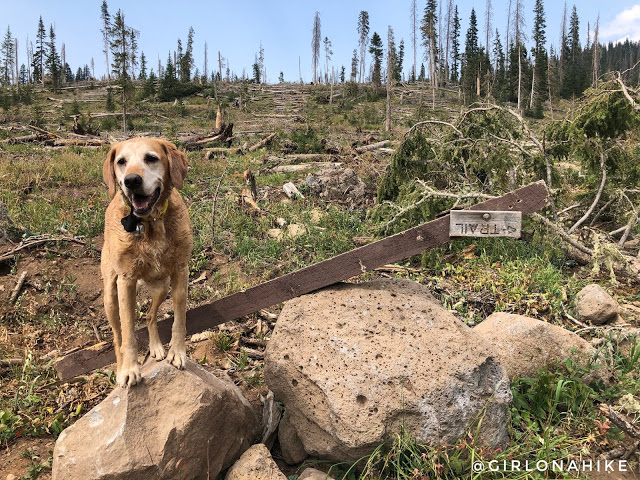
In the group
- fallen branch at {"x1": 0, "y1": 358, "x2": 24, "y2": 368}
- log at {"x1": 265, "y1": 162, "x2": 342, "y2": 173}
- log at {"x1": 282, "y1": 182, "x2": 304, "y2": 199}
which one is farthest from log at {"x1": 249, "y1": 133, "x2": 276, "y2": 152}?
fallen branch at {"x1": 0, "y1": 358, "x2": 24, "y2": 368}

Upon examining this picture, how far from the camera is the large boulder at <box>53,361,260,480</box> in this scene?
8.09 ft

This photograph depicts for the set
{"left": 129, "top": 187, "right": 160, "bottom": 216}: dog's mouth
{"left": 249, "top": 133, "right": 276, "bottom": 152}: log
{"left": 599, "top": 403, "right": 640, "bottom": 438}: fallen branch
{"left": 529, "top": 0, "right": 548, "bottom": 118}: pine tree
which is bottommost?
{"left": 599, "top": 403, "right": 640, "bottom": 438}: fallen branch

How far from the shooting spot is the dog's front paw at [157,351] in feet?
9.56

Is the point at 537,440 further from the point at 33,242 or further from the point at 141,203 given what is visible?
the point at 33,242

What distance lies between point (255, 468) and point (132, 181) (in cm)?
193

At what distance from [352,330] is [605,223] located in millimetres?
5824

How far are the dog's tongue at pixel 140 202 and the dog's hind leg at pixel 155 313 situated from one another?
792 mm

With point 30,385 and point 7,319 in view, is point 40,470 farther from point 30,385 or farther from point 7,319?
point 7,319

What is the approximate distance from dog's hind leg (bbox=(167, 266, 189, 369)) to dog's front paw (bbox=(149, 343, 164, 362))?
107mm

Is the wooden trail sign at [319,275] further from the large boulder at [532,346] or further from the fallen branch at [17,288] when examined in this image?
the fallen branch at [17,288]

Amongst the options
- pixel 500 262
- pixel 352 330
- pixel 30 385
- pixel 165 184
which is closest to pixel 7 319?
pixel 30 385

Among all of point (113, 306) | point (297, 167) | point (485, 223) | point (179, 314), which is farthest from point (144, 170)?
point (297, 167)

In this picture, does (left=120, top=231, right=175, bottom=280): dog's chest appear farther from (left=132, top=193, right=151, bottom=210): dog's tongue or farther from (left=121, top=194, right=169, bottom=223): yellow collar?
(left=132, top=193, right=151, bottom=210): dog's tongue

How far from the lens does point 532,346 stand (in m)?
3.75
